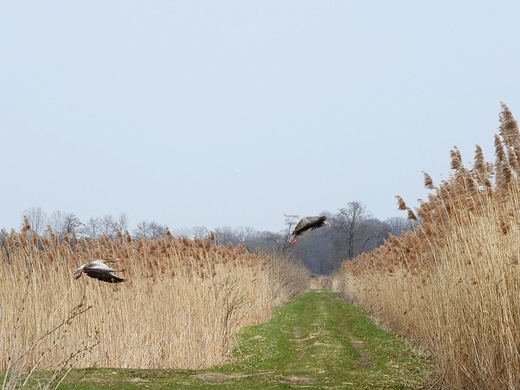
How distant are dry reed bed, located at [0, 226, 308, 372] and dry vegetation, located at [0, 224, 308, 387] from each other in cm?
2

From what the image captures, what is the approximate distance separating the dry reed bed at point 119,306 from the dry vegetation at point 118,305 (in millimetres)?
16

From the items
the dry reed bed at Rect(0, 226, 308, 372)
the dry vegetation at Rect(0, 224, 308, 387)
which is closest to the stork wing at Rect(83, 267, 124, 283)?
the dry vegetation at Rect(0, 224, 308, 387)

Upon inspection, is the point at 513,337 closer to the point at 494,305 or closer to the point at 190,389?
the point at 494,305

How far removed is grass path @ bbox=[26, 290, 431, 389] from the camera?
8844 millimetres

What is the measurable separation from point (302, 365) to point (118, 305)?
3467mm

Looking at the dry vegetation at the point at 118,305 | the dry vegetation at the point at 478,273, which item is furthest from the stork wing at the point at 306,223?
the dry vegetation at the point at 118,305

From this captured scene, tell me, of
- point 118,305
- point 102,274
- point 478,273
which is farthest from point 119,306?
point 478,273

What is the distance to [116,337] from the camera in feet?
37.3

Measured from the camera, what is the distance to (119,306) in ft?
38.5

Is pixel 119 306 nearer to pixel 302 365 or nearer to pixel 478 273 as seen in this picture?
pixel 302 365

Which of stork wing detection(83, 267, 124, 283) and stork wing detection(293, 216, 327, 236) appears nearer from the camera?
stork wing detection(293, 216, 327, 236)

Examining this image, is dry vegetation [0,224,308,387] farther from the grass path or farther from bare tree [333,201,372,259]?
bare tree [333,201,372,259]

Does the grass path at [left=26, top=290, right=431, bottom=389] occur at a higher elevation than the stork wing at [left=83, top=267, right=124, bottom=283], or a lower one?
lower

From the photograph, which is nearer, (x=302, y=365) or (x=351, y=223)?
(x=302, y=365)
